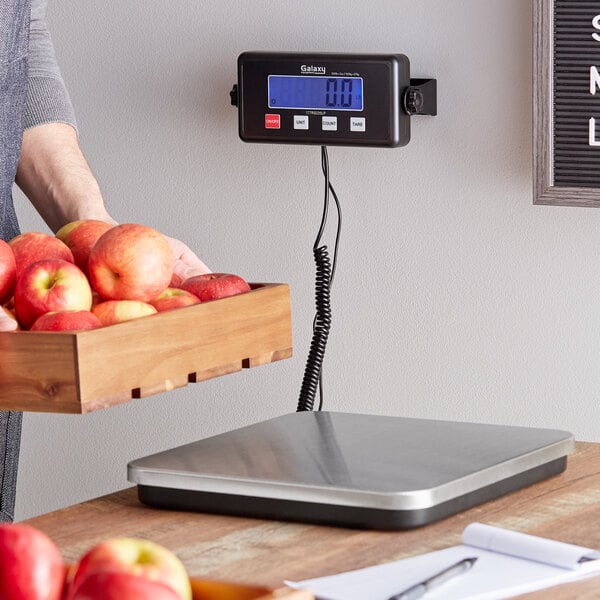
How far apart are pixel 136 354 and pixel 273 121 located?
1.20 meters

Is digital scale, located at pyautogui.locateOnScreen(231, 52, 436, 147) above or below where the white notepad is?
above

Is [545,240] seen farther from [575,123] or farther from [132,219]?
[132,219]

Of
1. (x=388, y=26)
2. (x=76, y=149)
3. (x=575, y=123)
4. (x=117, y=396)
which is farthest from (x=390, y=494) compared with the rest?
(x=388, y=26)

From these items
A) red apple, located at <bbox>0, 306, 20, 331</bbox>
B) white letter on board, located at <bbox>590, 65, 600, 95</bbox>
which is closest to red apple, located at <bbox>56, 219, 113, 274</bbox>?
red apple, located at <bbox>0, 306, 20, 331</bbox>

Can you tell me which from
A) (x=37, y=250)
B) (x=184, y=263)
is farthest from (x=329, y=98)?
(x=37, y=250)

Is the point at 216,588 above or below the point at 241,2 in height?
below

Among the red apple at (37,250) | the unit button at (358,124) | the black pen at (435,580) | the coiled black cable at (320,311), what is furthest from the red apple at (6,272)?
the unit button at (358,124)

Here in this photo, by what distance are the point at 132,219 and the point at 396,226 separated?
59 centimetres

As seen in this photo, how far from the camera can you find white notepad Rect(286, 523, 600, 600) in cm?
108

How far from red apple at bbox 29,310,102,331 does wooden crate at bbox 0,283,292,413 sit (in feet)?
0.15

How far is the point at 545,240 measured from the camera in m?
2.25

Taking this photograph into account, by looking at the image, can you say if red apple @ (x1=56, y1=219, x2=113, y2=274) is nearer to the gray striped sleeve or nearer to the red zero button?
the gray striped sleeve

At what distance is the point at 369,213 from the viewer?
2402mm

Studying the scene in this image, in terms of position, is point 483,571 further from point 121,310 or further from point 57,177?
point 57,177
